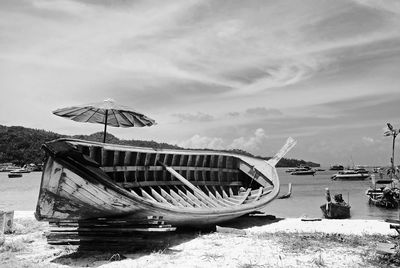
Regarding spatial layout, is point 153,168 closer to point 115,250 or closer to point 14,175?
point 115,250

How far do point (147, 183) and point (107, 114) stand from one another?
2811mm

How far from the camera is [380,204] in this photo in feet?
103

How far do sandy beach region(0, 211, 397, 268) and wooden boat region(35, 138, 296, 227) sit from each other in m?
0.75

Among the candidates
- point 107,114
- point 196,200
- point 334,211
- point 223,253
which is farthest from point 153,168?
point 334,211

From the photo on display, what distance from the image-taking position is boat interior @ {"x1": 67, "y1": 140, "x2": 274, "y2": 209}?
9.46 metres

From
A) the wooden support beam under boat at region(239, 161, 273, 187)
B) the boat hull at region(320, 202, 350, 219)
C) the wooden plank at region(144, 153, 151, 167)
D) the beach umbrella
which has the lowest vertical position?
the boat hull at region(320, 202, 350, 219)

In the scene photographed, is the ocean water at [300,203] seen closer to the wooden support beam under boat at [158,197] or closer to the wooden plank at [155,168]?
the wooden plank at [155,168]

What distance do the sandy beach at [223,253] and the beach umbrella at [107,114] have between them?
3598 mm

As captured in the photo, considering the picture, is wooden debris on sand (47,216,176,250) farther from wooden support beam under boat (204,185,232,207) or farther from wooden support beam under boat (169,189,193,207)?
wooden support beam under boat (204,185,232,207)

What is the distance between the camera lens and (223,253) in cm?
767

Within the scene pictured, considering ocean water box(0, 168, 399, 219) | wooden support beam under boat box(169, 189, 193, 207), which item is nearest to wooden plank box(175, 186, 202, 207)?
wooden support beam under boat box(169, 189, 193, 207)

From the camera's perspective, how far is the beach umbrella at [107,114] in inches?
420

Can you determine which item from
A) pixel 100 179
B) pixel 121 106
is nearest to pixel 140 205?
pixel 100 179

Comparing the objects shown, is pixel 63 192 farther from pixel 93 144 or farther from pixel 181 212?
pixel 181 212
